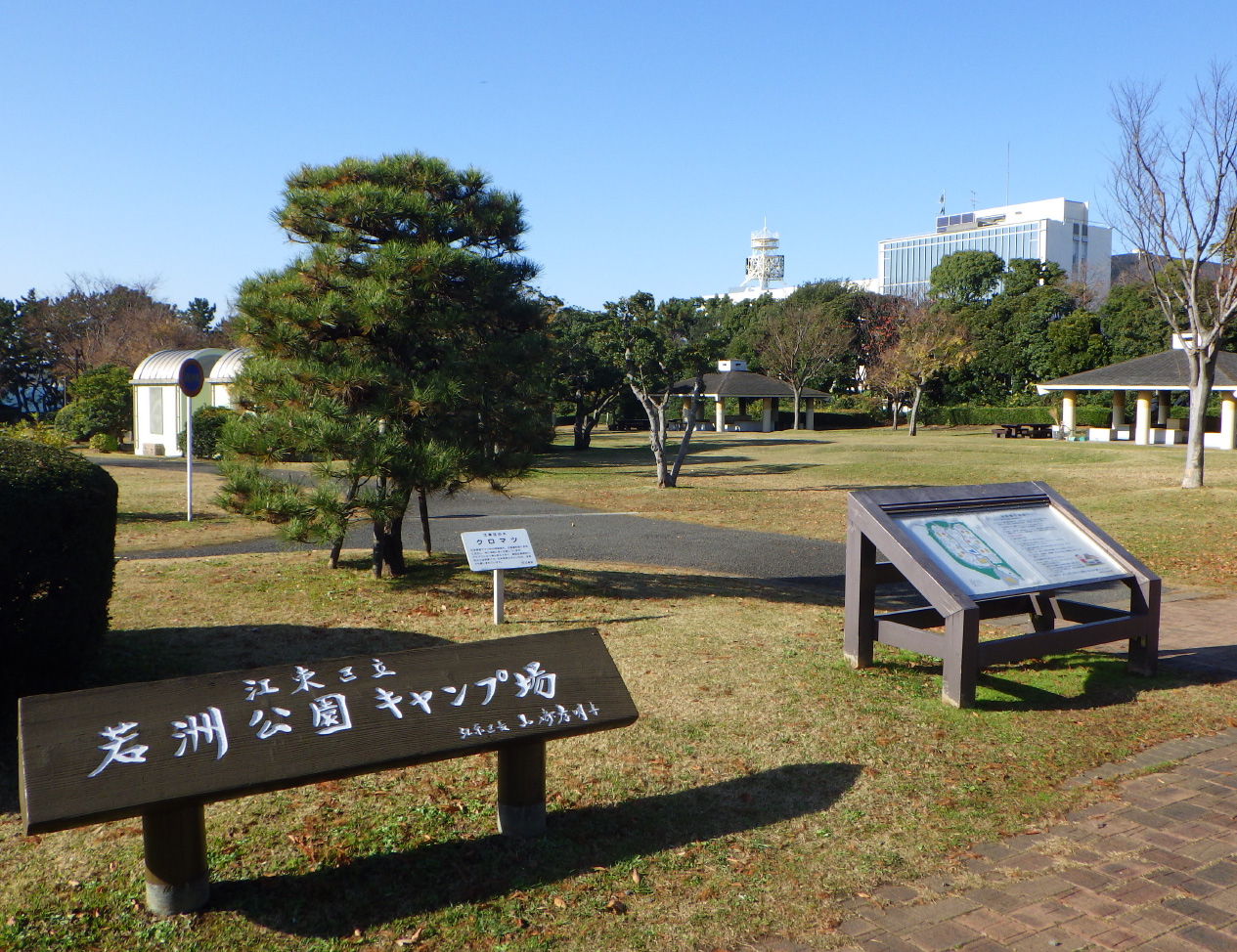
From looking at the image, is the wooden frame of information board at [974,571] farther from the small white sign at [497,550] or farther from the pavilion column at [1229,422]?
the pavilion column at [1229,422]

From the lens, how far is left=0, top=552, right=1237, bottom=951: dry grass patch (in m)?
3.33

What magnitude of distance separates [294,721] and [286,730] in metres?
0.05

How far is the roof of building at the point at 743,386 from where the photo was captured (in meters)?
54.1

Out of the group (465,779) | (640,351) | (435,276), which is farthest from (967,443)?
(465,779)

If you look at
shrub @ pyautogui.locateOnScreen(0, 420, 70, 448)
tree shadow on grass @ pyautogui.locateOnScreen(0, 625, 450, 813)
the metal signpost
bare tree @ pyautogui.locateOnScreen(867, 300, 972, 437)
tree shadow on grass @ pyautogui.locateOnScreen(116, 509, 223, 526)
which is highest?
bare tree @ pyautogui.locateOnScreen(867, 300, 972, 437)

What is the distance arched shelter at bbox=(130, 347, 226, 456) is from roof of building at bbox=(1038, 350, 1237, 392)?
3547cm

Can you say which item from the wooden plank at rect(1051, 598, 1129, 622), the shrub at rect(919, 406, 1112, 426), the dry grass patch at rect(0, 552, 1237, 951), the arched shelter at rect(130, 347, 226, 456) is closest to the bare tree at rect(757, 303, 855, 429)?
the shrub at rect(919, 406, 1112, 426)

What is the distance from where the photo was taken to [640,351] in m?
23.7

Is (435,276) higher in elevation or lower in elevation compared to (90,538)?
higher

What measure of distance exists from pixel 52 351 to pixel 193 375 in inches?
1873

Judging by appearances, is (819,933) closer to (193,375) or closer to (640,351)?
(193,375)

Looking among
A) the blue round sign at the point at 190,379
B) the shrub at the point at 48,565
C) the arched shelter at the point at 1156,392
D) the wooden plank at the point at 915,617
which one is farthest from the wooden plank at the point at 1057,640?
the arched shelter at the point at 1156,392

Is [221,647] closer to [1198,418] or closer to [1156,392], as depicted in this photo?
[1198,418]

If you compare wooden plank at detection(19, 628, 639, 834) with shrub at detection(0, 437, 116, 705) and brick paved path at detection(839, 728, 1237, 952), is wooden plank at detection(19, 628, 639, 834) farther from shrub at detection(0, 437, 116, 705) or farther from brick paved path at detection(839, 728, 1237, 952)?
shrub at detection(0, 437, 116, 705)
